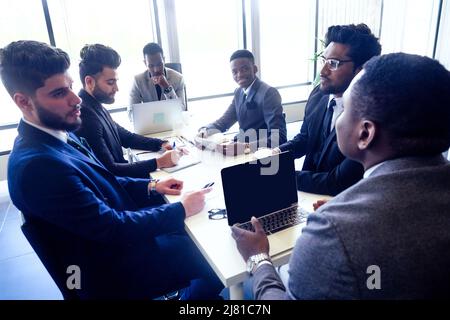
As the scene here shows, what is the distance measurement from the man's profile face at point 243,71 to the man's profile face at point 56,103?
1441mm

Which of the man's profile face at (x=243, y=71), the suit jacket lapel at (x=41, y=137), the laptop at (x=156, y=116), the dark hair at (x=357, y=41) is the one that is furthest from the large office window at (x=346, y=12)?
the suit jacket lapel at (x=41, y=137)

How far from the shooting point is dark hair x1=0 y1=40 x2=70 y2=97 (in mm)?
1138

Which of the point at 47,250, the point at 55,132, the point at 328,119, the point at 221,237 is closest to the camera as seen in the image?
the point at 47,250

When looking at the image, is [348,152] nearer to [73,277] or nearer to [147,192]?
[73,277]

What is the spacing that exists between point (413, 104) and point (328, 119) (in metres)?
1.02

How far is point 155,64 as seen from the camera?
9.92 ft

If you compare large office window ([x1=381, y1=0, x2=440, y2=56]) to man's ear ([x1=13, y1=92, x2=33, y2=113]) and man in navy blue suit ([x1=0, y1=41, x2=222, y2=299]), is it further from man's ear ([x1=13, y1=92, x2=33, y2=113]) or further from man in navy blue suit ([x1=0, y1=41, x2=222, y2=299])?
man's ear ([x1=13, y1=92, x2=33, y2=113])

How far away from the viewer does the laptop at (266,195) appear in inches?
44.3

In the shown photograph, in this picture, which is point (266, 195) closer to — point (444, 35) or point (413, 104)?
point (413, 104)

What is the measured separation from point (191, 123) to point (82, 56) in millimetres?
1130

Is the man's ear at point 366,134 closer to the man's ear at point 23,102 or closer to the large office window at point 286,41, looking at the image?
the man's ear at point 23,102

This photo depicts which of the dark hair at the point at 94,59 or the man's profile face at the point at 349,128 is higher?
the dark hair at the point at 94,59

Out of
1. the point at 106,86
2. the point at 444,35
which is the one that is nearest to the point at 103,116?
the point at 106,86
